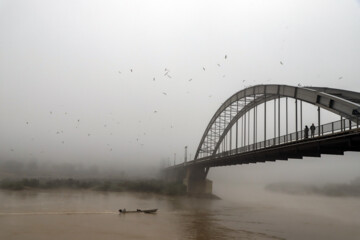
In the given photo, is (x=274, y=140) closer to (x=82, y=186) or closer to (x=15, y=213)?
(x=15, y=213)

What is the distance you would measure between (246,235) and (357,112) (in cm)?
1364

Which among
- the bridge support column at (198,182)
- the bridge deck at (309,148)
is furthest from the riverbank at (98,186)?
the bridge deck at (309,148)

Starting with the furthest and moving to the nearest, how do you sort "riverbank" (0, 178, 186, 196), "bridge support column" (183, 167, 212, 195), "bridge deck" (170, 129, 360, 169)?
"riverbank" (0, 178, 186, 196) → "bridge support column" (183, 167, 212, 195) → "bridge deck" (170, 129, 360, 169)

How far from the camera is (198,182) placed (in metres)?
80.1

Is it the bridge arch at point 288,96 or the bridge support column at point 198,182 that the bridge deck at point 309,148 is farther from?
the bridge support column at point 198,182

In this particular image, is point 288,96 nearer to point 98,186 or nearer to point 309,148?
point 309,148

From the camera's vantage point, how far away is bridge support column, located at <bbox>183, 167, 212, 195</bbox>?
258 ft

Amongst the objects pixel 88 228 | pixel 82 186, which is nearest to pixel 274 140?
pixel 88 228

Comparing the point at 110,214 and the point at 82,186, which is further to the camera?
the point at 82,186

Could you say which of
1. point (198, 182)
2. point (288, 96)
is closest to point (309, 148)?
point (288, 96)

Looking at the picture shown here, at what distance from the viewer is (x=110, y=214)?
41625mm

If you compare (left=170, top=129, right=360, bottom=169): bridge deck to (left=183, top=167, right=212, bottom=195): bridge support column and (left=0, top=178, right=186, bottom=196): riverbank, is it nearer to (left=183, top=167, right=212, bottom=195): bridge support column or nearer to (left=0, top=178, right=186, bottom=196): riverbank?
(left=183, top=167, right=212, bottom=195): bridge support column

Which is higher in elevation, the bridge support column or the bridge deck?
the bridge deck

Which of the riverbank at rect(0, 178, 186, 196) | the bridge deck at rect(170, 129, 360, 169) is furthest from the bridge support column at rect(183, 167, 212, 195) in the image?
the bridge deck at rect(170, 129, 360, 169)
